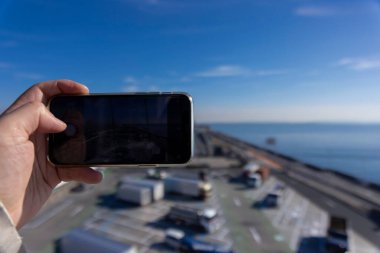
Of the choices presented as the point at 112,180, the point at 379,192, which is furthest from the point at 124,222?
the point at 379,192

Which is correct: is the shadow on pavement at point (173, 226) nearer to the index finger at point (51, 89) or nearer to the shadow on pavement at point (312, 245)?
the shadow on pavement at point (312, 245)

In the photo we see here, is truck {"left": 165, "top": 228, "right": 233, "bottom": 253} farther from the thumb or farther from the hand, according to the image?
the thumb

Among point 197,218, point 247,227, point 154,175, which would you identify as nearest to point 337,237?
point 247,227

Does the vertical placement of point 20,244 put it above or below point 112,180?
above

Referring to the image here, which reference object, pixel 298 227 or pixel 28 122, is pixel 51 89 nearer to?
pixel 28 122

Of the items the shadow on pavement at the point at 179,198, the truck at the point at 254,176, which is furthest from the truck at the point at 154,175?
the truck at the point at 254,176

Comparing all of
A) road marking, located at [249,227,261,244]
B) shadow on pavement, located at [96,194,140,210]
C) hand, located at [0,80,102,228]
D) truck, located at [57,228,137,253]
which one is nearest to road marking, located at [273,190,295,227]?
road marking, located at [249,227,261,244]

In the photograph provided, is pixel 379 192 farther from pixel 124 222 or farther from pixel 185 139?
pixel 185 139
